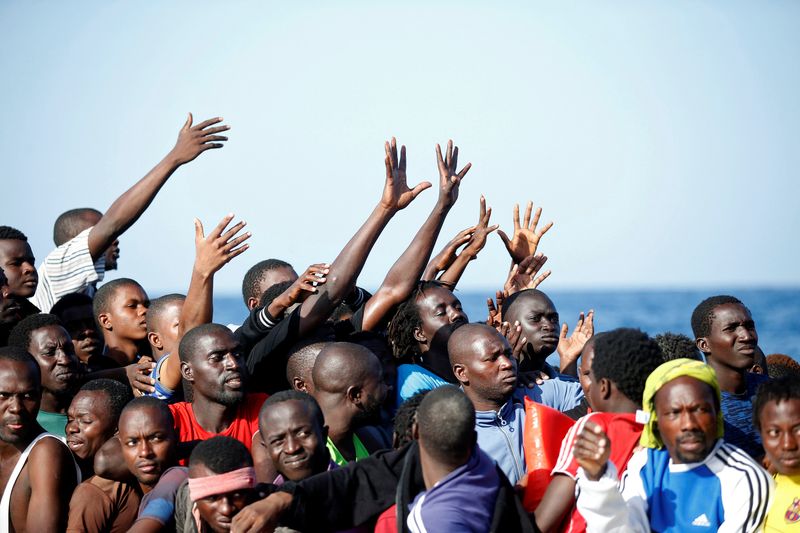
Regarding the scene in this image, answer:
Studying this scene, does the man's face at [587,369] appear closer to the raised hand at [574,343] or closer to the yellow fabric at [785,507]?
the yellow fabric at [785,507]

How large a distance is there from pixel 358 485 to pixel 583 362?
4.96 feet

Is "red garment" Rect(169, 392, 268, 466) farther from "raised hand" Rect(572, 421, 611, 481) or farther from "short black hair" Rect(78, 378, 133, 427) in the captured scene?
"raised hand" Rect(572, 421, 611, 481)

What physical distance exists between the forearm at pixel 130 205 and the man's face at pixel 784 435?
5015mm

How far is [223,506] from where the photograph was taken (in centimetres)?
562

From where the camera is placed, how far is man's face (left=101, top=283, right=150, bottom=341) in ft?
29.2

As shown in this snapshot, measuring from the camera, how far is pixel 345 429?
22.4ft

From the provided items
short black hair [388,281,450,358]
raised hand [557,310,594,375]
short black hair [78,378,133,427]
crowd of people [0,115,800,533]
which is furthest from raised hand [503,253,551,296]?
short black hair [78,378,133,427]

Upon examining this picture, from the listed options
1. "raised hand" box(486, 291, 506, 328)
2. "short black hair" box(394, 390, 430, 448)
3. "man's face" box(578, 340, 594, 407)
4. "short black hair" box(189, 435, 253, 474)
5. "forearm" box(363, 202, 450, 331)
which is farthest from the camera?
"raised hand" box(486, 291, 506, 328)

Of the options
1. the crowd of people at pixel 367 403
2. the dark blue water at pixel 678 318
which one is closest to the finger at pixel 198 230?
the crowd of people at pixel 367 403

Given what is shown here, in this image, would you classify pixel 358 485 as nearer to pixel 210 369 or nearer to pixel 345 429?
pixel 345 429

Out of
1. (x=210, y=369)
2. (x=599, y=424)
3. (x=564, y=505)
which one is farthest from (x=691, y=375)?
(x=210, y=369)

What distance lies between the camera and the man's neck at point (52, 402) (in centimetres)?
759

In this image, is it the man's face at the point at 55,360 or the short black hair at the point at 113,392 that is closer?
the short black hair at the point at 113,392

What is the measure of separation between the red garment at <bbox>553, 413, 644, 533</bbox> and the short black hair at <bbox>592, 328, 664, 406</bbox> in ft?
0.53
